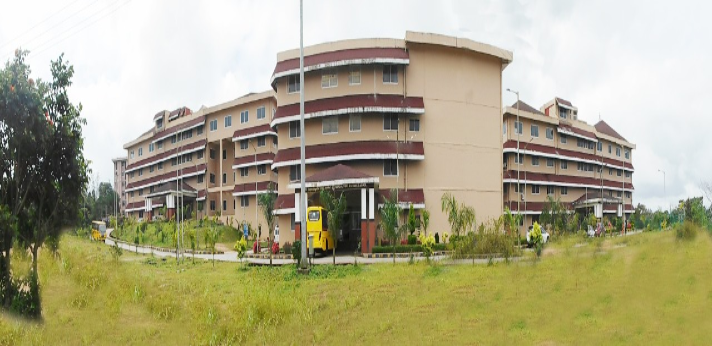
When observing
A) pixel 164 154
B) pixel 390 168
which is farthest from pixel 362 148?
pixel 164 154

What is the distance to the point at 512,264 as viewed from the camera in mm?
15898

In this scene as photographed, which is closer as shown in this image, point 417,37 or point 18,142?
point 18,142

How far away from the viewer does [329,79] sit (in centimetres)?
3328

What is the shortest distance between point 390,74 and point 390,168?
19.4 ft

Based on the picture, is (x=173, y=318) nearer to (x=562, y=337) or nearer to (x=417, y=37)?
(x=562, y=337)

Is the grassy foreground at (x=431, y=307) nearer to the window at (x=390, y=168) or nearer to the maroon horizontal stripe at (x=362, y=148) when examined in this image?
the maroon horizontal stripe at (x=362, y=148)

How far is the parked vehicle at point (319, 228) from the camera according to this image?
1056 inches

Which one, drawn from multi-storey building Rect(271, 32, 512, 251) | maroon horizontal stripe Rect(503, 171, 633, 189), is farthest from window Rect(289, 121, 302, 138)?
maroon horizontal stripe Rect(503, 171, 633, 189)

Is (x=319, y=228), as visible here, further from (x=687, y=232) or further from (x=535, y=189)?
(x=535, y=189)

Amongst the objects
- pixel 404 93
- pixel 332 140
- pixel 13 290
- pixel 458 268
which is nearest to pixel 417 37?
pixel 404 93

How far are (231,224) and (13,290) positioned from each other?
1484 inches

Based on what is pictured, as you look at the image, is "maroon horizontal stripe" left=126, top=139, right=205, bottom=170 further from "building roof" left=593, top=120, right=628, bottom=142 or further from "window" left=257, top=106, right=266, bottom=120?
"building roof" left=593, top=120, right=628, bottom=142

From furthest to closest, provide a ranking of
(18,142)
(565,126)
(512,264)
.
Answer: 1. (565,126)
2. (512,264)
3. (18,142)

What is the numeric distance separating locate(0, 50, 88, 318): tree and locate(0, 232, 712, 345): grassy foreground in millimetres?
1869
